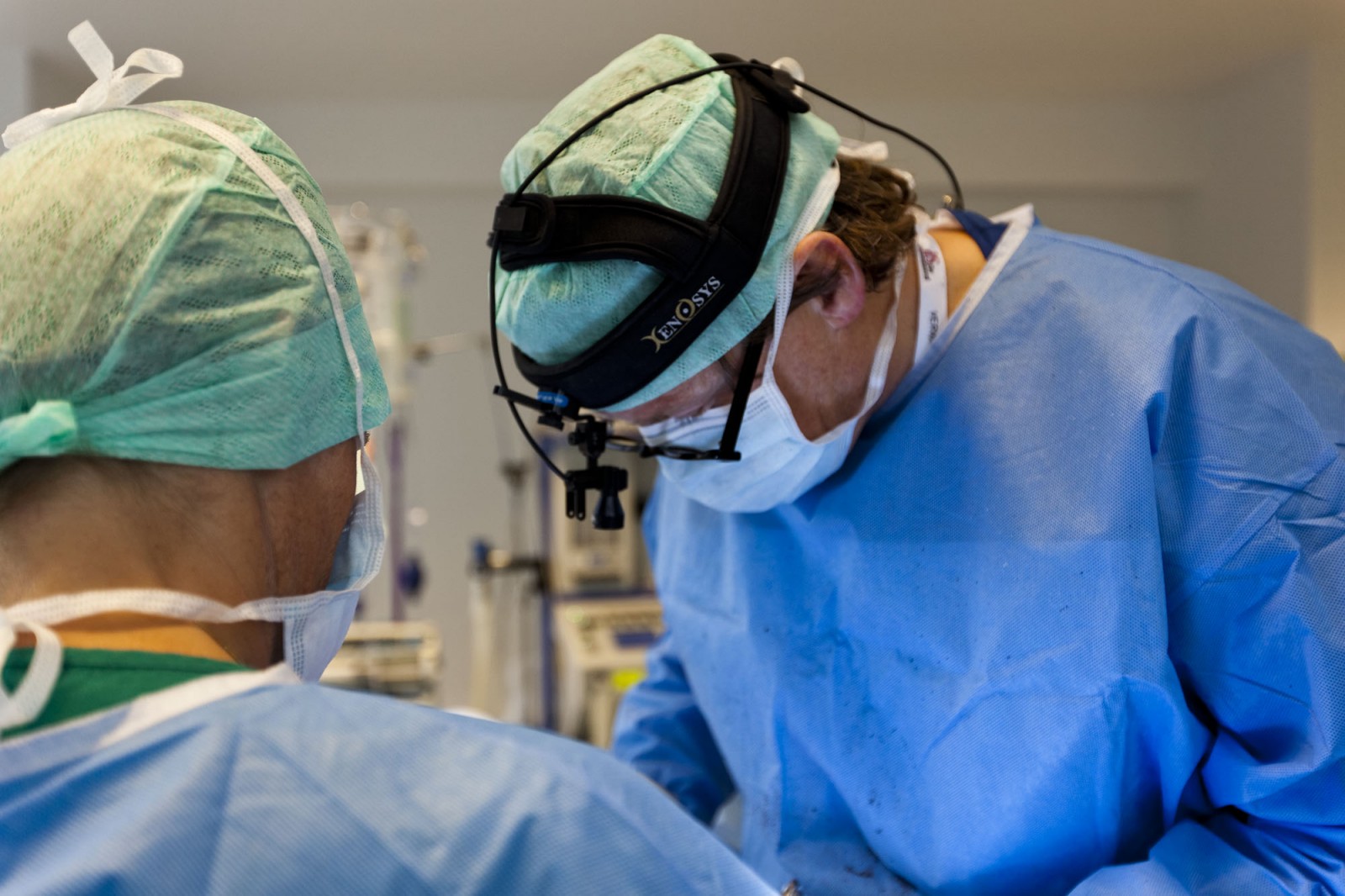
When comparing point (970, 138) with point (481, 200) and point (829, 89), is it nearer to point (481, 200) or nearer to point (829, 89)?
point (829, 89)

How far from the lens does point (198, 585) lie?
642 mm

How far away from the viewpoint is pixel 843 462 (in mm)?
1215

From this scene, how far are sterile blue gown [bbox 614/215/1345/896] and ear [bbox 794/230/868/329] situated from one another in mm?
150

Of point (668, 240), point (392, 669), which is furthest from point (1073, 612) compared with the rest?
point (392, 669)

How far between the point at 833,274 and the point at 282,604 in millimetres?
657

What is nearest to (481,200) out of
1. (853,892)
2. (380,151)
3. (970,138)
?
(380,151)

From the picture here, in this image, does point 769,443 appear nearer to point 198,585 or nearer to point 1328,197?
point 198,585

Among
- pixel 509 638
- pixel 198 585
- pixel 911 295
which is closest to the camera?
pixel 198 585

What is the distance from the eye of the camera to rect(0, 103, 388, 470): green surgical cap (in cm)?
60

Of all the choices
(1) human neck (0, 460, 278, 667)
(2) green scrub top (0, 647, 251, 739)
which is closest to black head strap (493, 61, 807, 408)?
(1) human neck (0, 460, 278, 667)

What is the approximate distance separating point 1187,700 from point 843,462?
1.47 ft

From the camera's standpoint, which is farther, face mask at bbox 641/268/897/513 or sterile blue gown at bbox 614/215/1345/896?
face mask at bbox 641/268/897/513

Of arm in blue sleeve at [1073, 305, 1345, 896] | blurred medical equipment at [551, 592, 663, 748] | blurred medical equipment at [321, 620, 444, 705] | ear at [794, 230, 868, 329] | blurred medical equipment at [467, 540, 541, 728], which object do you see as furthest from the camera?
blurred medical equipment at [467, 540, 541, 728]

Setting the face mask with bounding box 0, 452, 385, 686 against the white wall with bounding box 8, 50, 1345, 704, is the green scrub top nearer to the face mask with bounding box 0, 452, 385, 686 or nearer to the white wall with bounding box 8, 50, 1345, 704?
the face mask with bounding box 0, 452, 385, 686
